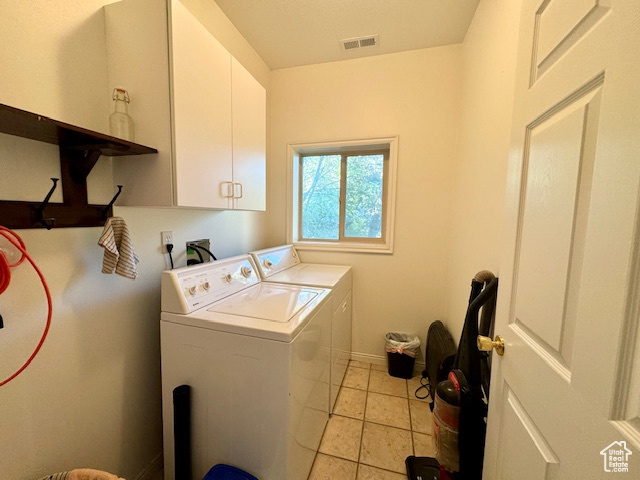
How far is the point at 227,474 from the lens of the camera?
1.08m

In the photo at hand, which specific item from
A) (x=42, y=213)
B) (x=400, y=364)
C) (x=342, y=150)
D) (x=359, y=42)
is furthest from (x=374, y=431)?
(x=359, y=42)

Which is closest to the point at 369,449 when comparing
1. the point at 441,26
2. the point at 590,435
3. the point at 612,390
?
the point at 590,435

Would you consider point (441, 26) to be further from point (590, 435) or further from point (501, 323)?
point (590, 435)

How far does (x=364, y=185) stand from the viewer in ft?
8.36

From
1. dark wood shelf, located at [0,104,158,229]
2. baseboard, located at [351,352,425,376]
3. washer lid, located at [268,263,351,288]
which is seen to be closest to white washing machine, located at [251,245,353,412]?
washer lid, located at [268,263,351,288]

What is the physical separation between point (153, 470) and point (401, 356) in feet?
5.95

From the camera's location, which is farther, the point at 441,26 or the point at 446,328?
the point at 446,328

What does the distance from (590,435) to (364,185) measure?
7.43 feet

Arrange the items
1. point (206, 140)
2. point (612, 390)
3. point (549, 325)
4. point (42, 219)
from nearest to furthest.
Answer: point (612, 390), point (549, 325), point (42, 219), point (206, 140)

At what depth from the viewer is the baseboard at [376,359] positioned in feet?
7.66

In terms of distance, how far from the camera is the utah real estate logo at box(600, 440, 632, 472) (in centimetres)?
40

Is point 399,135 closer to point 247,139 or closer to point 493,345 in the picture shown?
point 247,139

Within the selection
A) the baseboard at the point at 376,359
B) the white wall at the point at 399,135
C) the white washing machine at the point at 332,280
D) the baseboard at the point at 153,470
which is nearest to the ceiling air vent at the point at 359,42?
the white wall at the point at 399,135

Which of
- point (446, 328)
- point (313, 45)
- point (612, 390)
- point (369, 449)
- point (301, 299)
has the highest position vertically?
point (313, 45)
